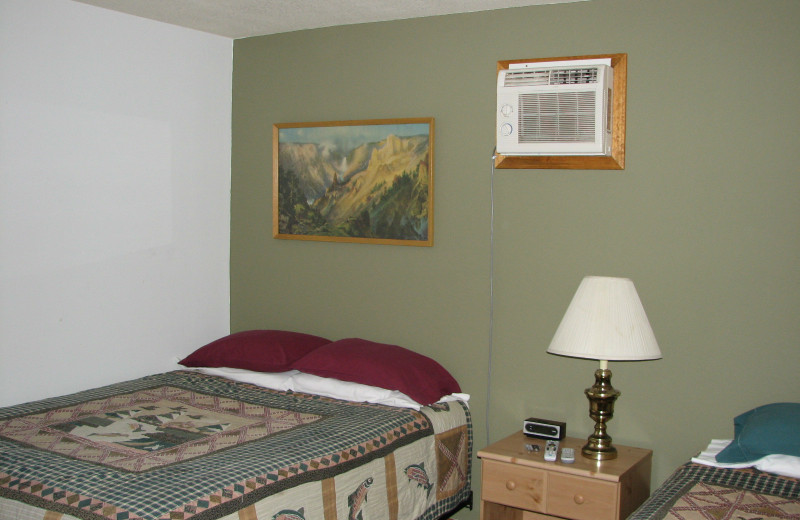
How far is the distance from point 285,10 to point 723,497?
2645 millimetres

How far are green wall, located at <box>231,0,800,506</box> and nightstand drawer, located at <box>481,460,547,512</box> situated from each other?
1.56 feet

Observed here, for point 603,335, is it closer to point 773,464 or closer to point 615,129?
point 773,464

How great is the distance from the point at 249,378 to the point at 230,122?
4.83 feet

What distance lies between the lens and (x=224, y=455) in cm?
243

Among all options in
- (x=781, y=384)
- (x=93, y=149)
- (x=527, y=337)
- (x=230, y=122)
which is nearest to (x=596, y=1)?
(x=527, y=337)

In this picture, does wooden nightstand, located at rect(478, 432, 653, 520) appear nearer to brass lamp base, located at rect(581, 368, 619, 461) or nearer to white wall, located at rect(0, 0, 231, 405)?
brass lamp base, located at rect(581, 368, 619, 461)

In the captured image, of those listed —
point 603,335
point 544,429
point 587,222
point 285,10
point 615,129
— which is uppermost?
point 285,10

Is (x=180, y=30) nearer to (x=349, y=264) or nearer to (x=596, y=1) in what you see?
(x=349, y=264)

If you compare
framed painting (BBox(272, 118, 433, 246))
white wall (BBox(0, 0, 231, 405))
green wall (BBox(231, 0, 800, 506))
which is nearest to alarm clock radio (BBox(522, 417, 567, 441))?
green wall (BBox(231, 0, 800, 506))

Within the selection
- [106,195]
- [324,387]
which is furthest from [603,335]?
[106,195]

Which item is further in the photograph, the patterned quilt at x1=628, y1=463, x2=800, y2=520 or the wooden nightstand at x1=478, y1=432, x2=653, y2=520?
the wooden nightstand at x1=478, y1=432, x2=653, y2=520

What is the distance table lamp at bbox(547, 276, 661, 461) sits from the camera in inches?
106

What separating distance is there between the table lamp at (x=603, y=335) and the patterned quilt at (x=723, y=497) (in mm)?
353

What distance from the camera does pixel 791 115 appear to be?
9.12 ft
